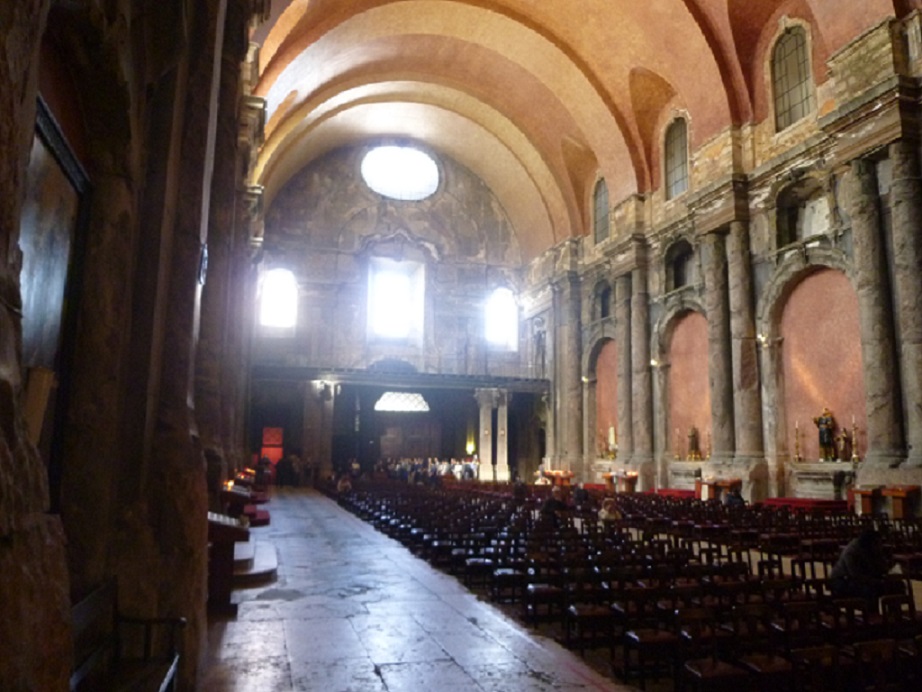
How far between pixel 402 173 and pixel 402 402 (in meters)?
12.4

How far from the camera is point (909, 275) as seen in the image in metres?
15.4

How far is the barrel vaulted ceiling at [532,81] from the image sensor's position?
21.3m

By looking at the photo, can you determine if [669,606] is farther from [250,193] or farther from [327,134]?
[327,134]

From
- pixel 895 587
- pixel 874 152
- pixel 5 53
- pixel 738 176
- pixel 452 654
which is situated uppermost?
pixel 738 176

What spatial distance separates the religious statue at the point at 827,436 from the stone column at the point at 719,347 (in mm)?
3184

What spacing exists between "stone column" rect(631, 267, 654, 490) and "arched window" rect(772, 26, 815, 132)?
7.70 metres

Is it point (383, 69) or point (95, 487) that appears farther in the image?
point (383, 69)

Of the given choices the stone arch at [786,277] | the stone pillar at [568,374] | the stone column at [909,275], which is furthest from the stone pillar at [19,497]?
the stone pillar at [568,374]

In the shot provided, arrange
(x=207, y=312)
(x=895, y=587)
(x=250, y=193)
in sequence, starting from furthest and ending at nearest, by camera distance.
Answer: (x=250, y=193), (x=207, y=312), (x=895, y=587)

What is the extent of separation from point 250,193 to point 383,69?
12.0 metres

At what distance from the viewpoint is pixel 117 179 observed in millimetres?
4887

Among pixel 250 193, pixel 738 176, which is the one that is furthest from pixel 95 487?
pixel 738 176

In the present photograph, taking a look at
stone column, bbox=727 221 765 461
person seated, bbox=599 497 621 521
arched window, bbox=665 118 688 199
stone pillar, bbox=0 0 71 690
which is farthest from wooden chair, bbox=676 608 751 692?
arched window, bbox=665 118 688 199

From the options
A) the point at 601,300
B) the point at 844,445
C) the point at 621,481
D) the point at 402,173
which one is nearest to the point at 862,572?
the point at 844,445
